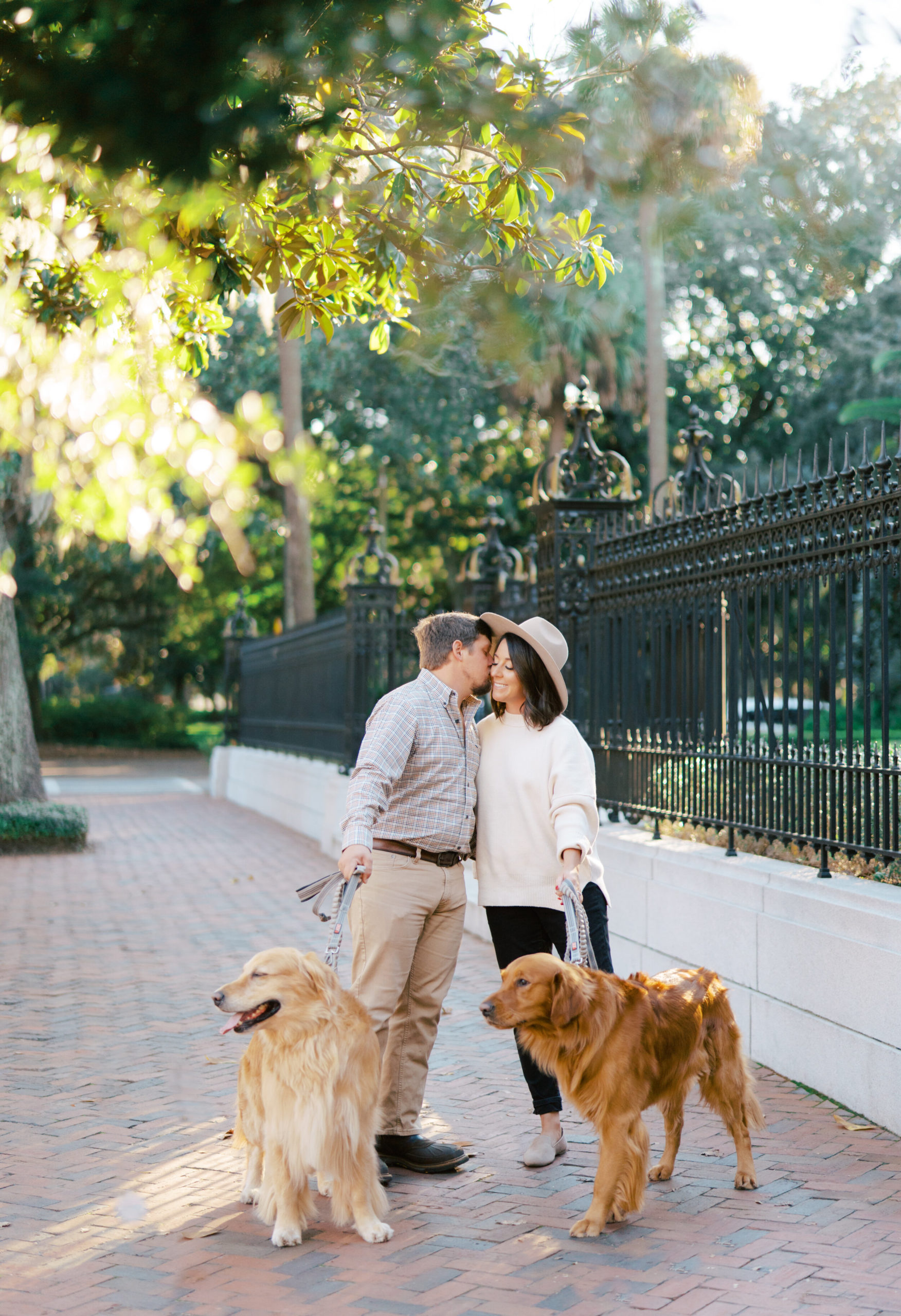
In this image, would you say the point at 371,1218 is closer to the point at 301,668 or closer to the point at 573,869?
the point at 573,869

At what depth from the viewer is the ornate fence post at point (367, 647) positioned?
560 inches

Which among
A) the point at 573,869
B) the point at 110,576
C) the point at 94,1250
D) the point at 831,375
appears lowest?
the point at 94,1250

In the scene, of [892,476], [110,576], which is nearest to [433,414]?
[110,576]

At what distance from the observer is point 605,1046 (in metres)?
4.21

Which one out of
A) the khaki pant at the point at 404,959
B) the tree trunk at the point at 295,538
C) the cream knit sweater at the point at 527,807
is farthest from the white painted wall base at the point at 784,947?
the tree trunk at the point at 295,538

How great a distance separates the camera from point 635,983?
14.6 feet

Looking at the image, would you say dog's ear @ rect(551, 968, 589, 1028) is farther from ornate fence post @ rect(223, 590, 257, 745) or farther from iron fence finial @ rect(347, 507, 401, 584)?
ornate fence post @ rect(223, 590, 257, 745)

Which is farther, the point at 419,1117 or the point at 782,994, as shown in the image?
the point at 782,994

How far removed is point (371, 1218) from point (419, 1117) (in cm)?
117

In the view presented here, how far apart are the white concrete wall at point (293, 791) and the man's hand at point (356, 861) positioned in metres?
5.26

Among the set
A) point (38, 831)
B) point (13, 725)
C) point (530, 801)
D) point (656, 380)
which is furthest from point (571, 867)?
point (656, 380)

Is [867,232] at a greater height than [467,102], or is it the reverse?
[467,102]

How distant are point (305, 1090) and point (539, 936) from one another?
4.29 feet

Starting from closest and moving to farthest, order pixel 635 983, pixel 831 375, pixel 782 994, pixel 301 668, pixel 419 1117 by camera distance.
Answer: pixel 635 983 → pixel 419 1117 → pixel 782 994 → pixel 301 668 → pixel 831 375
